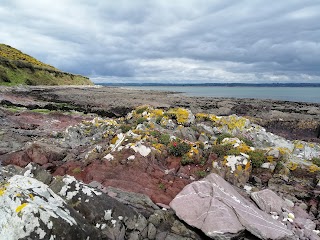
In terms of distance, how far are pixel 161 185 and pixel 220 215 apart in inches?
178

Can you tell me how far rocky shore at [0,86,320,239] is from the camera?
26.4ft

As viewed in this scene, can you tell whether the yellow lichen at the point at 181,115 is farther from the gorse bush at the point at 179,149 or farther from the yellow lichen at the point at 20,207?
the yellow lichen at the point at 20,207

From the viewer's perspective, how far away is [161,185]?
46.2 feet

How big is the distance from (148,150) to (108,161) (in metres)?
2.38

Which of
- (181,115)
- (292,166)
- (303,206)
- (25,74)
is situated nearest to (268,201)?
(303,206)

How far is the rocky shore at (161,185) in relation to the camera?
8.05m

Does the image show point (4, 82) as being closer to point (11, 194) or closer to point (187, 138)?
point (187, 138)

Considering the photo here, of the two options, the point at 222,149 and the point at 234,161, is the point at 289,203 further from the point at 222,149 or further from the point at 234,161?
the point at 222,149

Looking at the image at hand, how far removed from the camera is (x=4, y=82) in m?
88.9

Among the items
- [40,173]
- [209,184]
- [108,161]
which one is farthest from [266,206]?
[40,173]

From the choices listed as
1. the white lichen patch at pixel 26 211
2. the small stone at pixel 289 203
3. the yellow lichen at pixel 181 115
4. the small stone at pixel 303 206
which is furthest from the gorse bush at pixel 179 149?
the white lichen patch at pixel 26 211

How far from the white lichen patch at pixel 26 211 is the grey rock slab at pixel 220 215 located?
431 centimetres

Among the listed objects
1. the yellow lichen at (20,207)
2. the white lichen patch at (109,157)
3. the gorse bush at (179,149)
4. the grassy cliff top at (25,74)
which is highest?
the grassy cliff top at (25,74)

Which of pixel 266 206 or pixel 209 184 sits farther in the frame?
pixel 266 206
